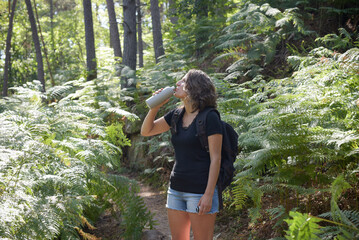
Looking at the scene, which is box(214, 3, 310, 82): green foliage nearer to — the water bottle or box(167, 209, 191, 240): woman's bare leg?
the water bottle

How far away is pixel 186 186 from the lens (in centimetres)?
287

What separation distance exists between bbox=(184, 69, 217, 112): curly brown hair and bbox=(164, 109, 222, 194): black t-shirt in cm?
13

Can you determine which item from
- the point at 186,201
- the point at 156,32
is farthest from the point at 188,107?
the point at 156,32

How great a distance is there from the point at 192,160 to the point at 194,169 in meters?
0.08

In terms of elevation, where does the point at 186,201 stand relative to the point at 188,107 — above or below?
below

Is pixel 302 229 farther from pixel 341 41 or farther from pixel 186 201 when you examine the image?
pixel 341 41

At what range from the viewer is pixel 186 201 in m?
2.92

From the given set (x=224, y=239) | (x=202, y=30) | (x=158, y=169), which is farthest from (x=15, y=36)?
(x=224, y=239)

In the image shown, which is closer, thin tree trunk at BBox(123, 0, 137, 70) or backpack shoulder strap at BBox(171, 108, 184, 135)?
backpack shoulder strap at BBox(171, 108, 184, 135)

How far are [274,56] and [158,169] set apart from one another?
384 cm

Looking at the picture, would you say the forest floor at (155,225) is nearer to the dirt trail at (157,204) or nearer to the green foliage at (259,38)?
the dirt trail at (157,204)

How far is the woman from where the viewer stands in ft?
9.08

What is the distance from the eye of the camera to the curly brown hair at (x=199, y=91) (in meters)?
2.93

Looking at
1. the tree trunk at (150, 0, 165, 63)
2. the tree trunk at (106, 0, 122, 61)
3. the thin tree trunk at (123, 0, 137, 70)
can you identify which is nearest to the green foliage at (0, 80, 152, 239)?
the thin tree trunk at (123, 0, 137, 70)
